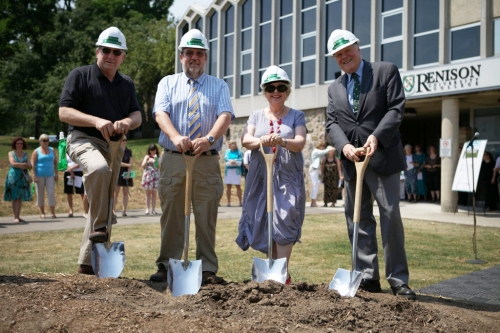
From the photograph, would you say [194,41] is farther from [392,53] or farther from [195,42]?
[392,53]

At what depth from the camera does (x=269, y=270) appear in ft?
15.9

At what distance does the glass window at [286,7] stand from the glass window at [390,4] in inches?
200

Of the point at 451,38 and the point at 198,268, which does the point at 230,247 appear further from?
the point at 451,38

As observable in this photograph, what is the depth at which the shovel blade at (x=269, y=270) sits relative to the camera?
4777 millimetres

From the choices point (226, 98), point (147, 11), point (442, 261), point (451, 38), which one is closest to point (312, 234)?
point (442, 261)

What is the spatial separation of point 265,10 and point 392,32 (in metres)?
7.47

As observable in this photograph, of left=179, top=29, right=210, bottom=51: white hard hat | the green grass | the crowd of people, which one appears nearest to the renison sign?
the green grass

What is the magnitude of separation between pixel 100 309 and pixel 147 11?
184ft

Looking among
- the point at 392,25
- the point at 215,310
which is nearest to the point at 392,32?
the point at 392,25

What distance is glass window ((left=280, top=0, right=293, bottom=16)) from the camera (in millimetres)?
23875

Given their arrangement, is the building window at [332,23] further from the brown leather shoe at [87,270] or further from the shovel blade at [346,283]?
the shovel blade at [346,283]

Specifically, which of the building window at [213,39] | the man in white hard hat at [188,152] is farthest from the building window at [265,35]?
the man in white hard hat at [188,152]

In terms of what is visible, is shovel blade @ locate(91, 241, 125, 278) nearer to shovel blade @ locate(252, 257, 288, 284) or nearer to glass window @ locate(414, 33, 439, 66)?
shovel blade @ locate(252, 257, 288, 284)

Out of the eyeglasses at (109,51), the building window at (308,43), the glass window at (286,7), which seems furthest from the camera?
the glass window at (286,7)
